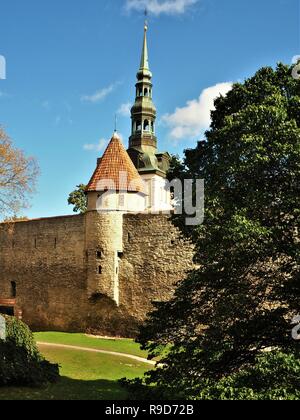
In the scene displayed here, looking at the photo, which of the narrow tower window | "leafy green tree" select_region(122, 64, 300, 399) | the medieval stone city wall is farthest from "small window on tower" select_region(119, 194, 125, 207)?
"leafy green tree" select_region(122, 64, 300, 399)

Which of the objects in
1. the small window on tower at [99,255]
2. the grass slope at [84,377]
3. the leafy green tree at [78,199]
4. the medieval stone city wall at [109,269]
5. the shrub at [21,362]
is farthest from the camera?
the leafy green tree at [78,199]

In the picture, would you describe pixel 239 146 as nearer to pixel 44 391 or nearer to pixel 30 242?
pixel 44 391

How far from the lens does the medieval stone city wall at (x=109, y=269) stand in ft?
70.6

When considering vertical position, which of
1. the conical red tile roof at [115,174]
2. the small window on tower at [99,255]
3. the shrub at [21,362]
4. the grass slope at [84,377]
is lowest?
the grass slope at [84,377]

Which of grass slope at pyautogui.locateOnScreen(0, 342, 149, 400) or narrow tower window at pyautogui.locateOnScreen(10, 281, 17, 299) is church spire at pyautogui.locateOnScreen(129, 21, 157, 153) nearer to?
narrow tower window at pyautogui.locateOnScreen(10, 281, 17, 299)

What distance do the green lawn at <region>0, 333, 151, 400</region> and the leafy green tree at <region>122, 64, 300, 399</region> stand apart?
8.02 ft

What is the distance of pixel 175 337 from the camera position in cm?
888

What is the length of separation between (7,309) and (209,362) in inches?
873

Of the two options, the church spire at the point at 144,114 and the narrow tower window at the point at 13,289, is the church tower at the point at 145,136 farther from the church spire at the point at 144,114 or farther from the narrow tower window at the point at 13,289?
the narrow tower window at the point at 13,289

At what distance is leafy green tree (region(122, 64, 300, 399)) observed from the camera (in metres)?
7.90

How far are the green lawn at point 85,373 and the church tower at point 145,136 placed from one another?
26523 mm

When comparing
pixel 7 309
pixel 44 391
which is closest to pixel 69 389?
pixel 44 391

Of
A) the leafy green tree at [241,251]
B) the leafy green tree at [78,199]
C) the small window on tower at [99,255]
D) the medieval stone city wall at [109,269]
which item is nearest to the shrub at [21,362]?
the leafy green tree at [241,251]
